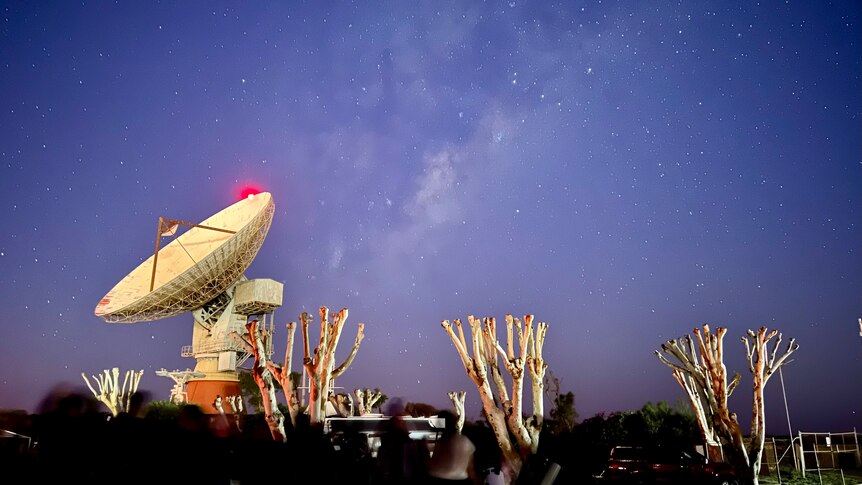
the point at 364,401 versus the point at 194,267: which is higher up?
the point at 194,267

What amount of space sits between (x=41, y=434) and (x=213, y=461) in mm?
2067

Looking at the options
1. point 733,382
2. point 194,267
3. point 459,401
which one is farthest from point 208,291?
point 733,382

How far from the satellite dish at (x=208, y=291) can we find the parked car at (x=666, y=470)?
24.1m

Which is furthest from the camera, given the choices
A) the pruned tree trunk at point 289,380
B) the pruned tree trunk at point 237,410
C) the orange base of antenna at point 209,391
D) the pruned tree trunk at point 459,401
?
the orange base of antenna at point 209,391

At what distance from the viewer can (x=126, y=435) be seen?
23.7 feet

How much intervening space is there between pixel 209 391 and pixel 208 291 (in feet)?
35.1

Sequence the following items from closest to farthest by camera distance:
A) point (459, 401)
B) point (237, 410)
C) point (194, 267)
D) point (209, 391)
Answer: point (459, 401) → point (194, 267) → point (237, 410) → point (209, 391)

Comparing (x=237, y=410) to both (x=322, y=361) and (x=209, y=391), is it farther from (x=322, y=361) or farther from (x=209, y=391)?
(x=322, y=361)

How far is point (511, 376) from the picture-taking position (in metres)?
17.9

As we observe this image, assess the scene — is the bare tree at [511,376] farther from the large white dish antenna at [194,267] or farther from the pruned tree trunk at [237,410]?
the large white dish antenna at [194,267]

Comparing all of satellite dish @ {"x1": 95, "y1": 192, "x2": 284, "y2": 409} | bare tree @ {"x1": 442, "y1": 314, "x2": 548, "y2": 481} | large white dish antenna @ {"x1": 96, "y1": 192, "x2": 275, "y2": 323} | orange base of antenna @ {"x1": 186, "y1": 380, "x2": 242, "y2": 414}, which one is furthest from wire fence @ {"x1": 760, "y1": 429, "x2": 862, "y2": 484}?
orange base of antenna @ {"x1": 186, "y1": 380, "x2": 242, "y2": 414}

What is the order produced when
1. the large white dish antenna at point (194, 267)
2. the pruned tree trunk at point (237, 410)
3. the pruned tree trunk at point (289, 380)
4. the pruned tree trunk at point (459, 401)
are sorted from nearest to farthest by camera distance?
the pruned tree trunk at point (289, 380) < the pruned tree trunk at point (459, 401) < the pruned tree trunk at point (237, 410) < the large white dish antenna at point (194, 267)

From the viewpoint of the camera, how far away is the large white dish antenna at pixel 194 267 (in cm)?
3994

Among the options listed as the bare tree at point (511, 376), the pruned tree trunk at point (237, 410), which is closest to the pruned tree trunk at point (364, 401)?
the pruned tree trunk at point (237, 410)
